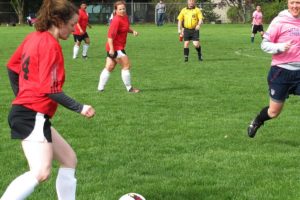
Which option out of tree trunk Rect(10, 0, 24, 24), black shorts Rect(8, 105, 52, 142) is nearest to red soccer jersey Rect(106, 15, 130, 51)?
black shorts Rect(8, 105, 52, 142)

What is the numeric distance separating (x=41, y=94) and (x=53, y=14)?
57cm

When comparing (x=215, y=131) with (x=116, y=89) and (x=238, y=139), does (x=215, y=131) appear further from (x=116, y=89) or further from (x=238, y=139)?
(x=116, y=89)

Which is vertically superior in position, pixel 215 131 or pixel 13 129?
pixel 13 129

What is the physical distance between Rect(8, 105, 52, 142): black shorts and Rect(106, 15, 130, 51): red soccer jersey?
300 inches

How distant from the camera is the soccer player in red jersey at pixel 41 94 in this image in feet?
13.4

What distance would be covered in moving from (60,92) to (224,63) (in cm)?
1446

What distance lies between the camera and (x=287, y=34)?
701 cm

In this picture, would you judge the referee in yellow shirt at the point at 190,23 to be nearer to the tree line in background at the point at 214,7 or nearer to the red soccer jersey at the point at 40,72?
the red soccer jersey at the point at 40,72

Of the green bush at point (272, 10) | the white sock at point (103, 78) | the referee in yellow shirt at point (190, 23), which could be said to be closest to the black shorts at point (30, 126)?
the white sock at point (103, 78)

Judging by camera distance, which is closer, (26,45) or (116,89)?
(26,45)

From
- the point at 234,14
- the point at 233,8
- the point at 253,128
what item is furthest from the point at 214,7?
the point at 253,128

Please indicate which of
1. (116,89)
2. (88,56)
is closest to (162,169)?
(116,89)

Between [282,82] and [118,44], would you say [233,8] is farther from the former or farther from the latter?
[282,82]

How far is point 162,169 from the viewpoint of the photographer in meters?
6.33
